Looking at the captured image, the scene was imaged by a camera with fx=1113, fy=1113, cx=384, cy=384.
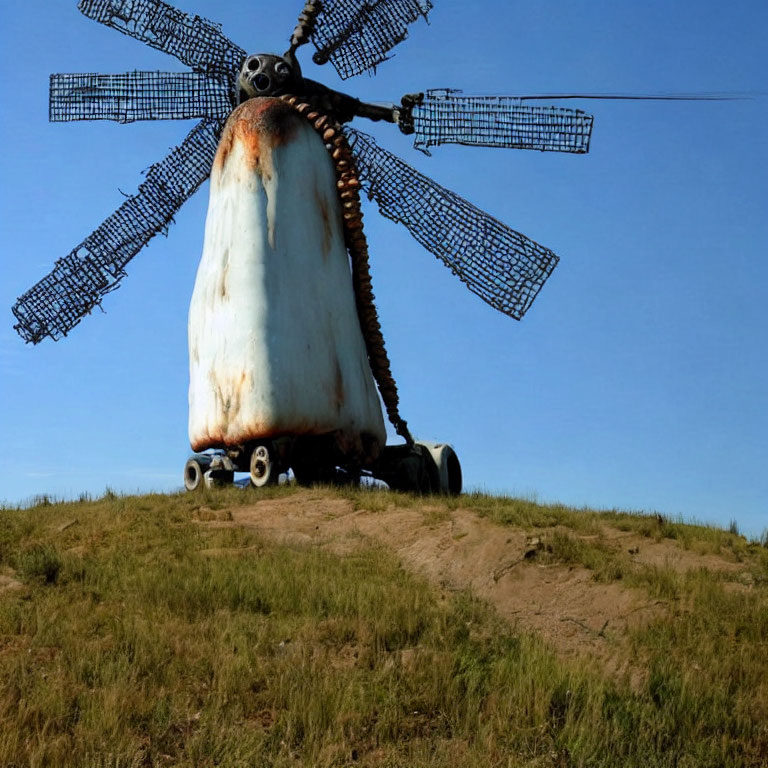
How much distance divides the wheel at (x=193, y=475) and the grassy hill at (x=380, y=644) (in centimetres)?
366

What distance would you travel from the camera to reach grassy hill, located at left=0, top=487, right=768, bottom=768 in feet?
23.1

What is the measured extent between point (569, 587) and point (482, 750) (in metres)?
3.95

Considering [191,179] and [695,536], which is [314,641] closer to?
[695,536]

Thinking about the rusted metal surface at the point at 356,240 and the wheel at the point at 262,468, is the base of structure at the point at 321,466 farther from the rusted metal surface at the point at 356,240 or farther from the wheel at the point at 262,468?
the rusted metal surface at the point at 356,240

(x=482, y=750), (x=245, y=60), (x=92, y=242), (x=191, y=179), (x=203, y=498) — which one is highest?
(x=245, y=60)

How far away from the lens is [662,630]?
367 inches

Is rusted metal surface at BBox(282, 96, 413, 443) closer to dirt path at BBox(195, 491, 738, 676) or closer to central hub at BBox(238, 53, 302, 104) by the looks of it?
central hub at BBox(238, 53, 302, 104)

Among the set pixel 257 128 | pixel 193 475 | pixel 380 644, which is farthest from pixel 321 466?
pixel 380 644

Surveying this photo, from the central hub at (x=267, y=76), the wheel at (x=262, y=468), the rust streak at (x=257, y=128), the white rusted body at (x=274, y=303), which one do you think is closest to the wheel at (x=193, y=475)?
the white rusted body at (x=274, y=303)

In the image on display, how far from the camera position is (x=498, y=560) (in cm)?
1136

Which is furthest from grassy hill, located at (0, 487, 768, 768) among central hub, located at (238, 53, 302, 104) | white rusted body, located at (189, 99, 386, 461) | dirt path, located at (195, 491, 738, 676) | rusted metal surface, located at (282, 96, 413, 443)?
central hub, located at (238, 53, 302, 104)

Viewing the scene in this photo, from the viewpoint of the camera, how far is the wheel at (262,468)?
625 inches

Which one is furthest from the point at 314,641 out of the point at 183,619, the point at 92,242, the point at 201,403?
the point at 92,242

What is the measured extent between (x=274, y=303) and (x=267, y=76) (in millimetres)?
4101
